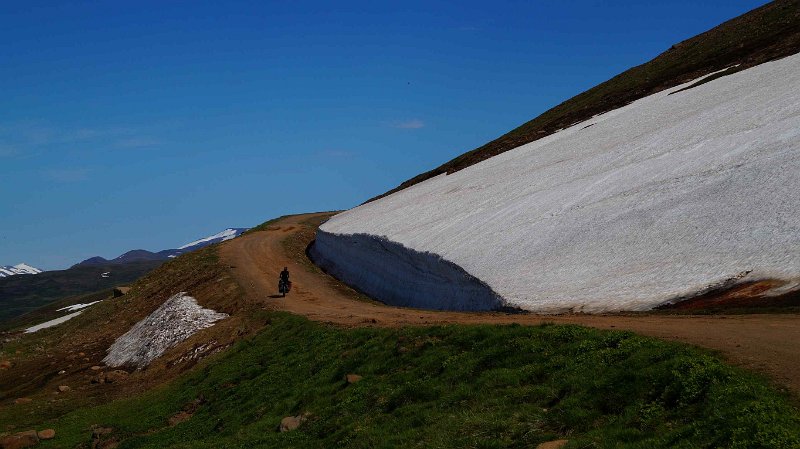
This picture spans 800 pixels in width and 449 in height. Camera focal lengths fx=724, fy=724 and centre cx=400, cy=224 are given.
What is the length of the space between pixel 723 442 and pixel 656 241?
706 inches

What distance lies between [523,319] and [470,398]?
7.11m

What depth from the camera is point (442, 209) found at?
51062 millimetres

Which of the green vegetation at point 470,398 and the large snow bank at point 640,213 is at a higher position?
the large snow bank at point 640,213

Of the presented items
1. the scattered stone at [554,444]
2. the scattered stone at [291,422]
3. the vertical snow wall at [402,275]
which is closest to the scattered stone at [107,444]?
the scattered stone at [291,422]

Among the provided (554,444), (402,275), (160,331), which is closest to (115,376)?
(160,331)

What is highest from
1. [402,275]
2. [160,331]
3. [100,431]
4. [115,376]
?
[160,331]

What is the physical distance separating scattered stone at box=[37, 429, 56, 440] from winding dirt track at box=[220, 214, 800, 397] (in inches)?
474

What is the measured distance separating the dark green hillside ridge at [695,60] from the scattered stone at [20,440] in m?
56.9

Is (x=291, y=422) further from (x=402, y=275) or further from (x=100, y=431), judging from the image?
(x=402, y=275)

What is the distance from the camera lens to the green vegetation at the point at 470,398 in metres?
11.8

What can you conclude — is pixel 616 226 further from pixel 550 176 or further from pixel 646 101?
pixel 646 101

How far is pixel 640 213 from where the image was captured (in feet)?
101

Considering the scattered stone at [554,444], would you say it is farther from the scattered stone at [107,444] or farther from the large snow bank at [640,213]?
the scattered stone at [107,444]

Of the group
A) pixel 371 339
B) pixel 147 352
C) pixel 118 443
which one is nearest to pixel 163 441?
pixel 118 443
